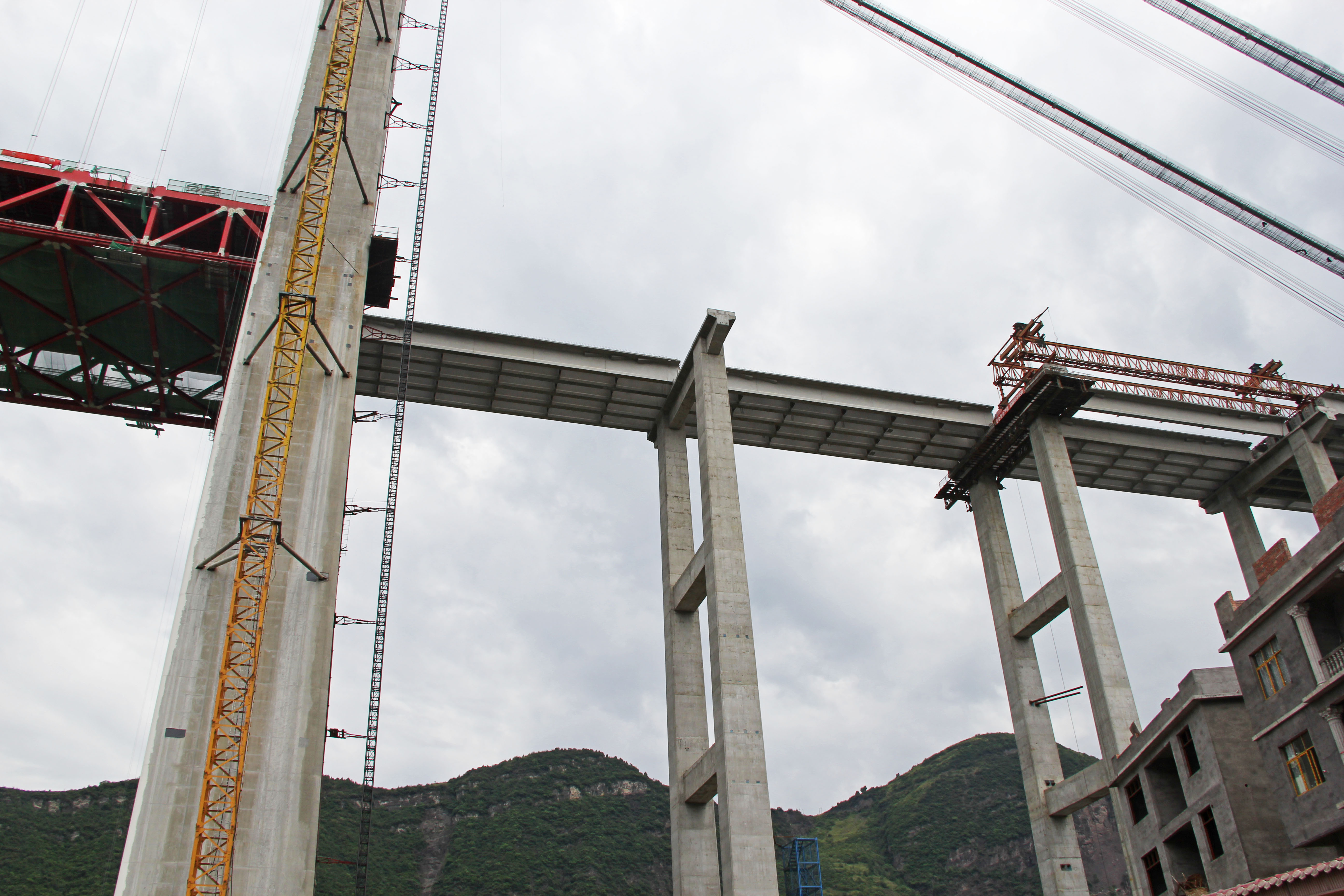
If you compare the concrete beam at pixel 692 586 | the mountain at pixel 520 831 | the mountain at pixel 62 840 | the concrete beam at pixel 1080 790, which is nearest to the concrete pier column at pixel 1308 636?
the concrete beam at pixel 1080 790

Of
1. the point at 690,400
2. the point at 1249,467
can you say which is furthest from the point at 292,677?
the point at 1249,467

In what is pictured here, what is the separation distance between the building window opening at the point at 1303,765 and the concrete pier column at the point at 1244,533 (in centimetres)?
2779

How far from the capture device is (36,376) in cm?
4588

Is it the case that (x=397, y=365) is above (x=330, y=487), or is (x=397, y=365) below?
above

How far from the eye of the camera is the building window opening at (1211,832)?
29.7 metres

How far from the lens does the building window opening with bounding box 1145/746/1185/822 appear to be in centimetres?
3291

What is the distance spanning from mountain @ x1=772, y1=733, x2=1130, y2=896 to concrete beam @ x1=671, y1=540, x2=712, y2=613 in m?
63.9

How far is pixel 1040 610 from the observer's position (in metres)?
45.3

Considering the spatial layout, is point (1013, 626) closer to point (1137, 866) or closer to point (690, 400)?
point (1137, 866)

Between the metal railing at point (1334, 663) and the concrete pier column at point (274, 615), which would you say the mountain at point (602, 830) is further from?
the metal railing at point (1334, 663)

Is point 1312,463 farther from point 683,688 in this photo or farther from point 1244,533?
point 683,688

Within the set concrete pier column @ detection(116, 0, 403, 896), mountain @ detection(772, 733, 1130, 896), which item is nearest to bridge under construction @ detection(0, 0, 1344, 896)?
concrete pier column @ detection(116, 0, 403, 896)

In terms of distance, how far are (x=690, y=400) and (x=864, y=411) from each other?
8971 mm

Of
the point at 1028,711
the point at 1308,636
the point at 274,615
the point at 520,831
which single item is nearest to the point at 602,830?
the point at 520,831
